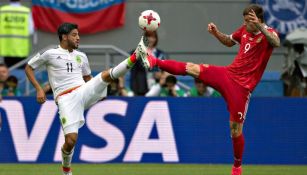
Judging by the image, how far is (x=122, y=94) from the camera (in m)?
19.2

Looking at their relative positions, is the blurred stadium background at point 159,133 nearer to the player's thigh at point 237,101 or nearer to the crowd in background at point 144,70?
the crowd in background at point 144,70

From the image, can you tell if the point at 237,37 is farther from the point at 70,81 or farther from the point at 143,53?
the point at 70,81

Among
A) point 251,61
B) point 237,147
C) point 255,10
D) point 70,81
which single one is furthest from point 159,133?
point 255,10

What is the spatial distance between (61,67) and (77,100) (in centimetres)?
59

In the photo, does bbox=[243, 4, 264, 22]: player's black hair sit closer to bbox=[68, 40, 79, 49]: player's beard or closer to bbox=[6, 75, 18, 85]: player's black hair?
bbox=[68, 40, 79, 49]: player's beard

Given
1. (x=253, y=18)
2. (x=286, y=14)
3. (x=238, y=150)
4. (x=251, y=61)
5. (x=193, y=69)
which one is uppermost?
(x=253, y=18)

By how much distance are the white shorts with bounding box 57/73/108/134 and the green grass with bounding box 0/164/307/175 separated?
172cm

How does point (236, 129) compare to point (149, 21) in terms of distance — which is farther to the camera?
A: point (236, 129)

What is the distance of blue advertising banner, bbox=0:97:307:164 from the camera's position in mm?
17766

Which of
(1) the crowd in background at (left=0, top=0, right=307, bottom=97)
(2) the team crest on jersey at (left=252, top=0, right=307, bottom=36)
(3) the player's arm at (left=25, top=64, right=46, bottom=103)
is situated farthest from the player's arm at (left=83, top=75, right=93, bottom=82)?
(2) the team crest on jersey at (left=252, top=0, right=307, bottom=36)

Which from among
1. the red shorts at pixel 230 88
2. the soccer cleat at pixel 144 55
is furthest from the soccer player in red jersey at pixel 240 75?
the soccer cleat at pixel 144 55

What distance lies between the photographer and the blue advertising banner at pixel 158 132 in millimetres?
17766

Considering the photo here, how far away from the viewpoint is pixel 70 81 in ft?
47.2

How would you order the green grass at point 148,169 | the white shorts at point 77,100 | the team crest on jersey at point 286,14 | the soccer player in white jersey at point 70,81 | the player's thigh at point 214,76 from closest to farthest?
the soccer player in white jersey at point 70,81 → the white shorts at point 77,100 → the player's thigh at point 214,76 → the green grass at point 148,169 → the team crest on jersey at point 286,14
